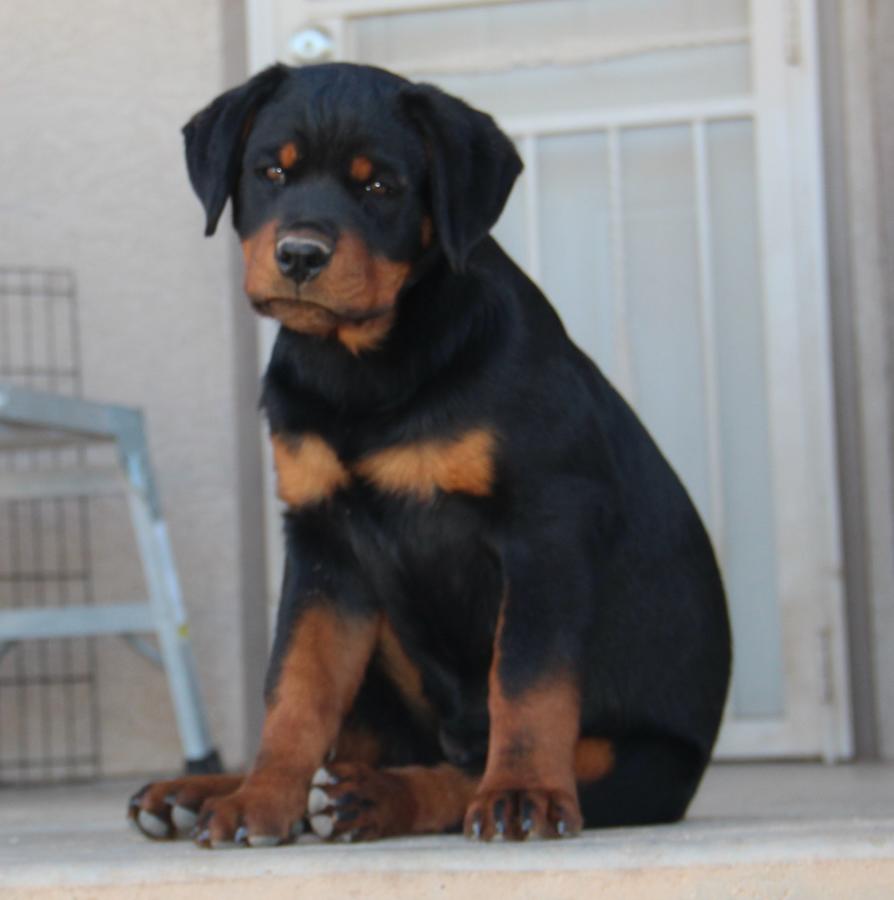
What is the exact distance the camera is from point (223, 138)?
2.57 metres

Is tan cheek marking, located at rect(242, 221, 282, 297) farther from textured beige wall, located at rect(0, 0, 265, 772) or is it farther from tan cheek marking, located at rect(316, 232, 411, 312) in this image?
textured beige wall, located at rect(0, 0, 265, 772)

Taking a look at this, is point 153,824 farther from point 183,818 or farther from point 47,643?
point 47,643

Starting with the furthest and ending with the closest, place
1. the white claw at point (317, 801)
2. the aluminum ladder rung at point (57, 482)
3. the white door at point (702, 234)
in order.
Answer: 1. the white door at point (702, 234)
2. the aluminum ladder rung at point (57, 482)
3. the white claw at point (317, 801)

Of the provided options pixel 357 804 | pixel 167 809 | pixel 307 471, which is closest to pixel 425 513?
pixel 307 471

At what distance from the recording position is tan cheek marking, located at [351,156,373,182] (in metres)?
2.44

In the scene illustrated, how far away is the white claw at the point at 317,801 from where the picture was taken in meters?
2.25

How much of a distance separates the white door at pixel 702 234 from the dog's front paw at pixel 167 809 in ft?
8.86

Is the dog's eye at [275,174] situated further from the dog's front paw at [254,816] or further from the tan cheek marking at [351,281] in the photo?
the dog's front paw at [254,816]

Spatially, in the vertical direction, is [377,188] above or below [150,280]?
below

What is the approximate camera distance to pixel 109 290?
5285 millimetres

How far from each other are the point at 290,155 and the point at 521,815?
956mm

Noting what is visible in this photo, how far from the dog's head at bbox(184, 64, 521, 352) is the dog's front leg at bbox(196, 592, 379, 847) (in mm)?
417

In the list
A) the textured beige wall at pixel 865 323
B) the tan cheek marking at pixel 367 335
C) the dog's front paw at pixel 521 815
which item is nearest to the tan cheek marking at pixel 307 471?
the tan cheek marking at pixel 367 335

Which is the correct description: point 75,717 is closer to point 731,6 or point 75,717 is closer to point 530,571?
point 731,6
